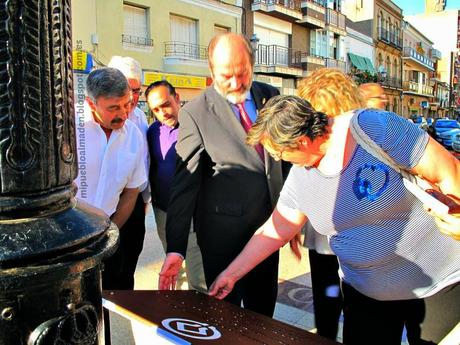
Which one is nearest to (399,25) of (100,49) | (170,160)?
(100,49)

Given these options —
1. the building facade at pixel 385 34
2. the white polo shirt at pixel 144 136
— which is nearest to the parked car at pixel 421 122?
the building facade at pixel 385 34

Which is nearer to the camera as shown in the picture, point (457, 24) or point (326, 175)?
point (326, 175)

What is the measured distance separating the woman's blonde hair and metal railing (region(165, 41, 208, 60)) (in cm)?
1365

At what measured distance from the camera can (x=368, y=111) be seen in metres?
1.72

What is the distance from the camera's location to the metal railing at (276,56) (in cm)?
2082

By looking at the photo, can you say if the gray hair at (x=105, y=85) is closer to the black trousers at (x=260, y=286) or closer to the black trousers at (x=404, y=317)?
the black trousers at (x=260, y=286)

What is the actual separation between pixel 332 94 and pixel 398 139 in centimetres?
78

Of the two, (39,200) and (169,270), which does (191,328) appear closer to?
(169,270)

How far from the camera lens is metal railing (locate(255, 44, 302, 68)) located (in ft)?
68.3

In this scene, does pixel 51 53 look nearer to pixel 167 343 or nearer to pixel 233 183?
pixel 167 343

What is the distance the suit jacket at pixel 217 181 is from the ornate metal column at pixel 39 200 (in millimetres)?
1244

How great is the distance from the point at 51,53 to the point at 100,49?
516 inches

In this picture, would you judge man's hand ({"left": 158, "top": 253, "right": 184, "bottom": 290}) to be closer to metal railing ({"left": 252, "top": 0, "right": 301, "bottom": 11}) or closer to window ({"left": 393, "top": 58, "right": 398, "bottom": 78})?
metal railing ({"left": 252, "top": 0, "right": 301, "bottom": 11})

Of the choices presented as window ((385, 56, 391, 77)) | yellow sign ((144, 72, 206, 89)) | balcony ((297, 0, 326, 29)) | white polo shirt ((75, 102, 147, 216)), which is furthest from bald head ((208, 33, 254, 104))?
window ((385, 56, 391, 77))
